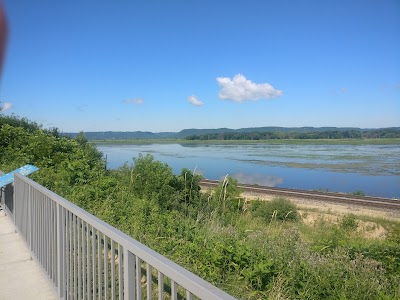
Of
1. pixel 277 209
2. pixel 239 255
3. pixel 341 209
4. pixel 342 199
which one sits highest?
pixel 239 255

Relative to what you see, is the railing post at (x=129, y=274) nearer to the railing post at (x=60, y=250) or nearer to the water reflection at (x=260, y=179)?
the railing post at (x=60, y=250)

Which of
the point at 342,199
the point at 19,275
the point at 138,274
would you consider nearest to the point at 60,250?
the point at 19,275

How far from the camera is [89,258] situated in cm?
327

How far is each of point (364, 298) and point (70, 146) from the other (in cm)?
1367

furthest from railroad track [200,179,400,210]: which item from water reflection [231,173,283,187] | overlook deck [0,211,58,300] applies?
overlook deck [0,211,58,300]

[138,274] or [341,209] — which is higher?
[138,274]

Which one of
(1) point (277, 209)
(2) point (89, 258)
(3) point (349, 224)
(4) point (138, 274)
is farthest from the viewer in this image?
(1) point (277, 209)

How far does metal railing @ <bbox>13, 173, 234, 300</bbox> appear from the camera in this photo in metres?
1.98

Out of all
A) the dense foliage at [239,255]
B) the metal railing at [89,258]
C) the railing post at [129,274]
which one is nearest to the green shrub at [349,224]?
the dense foliage at [239,255]

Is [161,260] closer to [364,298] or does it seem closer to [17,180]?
[364,298]

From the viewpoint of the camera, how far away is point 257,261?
5.21 meters

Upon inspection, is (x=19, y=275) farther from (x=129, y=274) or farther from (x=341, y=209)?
(x=341, y=209)

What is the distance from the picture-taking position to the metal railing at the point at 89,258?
6.49ft

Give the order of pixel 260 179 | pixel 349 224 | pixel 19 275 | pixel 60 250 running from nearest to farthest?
pixel 60 250 → pixel 19 275 → pixel 349 224 → pixel 260 179
